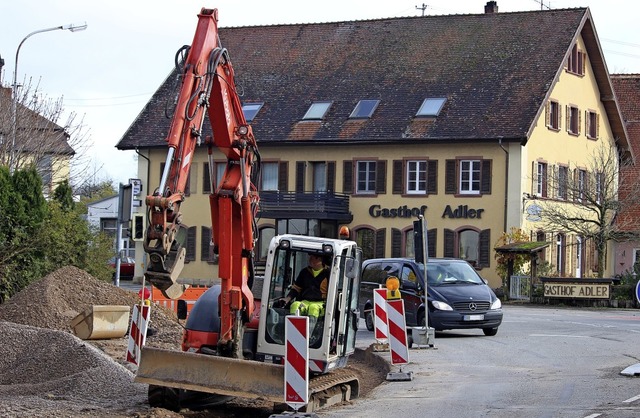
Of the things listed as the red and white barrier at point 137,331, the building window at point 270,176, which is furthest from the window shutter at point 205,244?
the red and white barrier at point 137,331

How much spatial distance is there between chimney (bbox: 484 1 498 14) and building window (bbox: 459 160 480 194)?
1249 cm

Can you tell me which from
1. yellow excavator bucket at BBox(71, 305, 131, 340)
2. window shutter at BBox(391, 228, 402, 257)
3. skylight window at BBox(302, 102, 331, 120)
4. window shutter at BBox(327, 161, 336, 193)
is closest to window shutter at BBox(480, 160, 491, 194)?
window shutter at BBox(391, 228, 402, 257)

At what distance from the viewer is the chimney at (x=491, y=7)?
208 ft

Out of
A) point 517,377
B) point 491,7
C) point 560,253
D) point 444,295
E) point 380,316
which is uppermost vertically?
point 491,7

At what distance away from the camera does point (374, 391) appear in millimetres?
17672

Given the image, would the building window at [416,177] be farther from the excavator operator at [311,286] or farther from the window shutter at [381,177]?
the excavator operator at [311,286]

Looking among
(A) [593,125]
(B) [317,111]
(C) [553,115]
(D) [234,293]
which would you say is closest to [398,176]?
(B) [317,111]

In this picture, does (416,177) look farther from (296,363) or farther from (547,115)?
(296,363)

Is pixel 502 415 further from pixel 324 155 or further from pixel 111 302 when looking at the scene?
pixel 324 155

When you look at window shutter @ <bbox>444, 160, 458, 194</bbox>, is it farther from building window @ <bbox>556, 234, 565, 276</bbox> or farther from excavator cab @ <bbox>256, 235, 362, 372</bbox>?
excavator cab @ <bbox>256, 235, 362, 372</bbox>

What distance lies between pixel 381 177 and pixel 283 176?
5189mm

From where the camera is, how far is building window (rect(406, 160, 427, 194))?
55.4 m

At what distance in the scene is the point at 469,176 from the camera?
54406 millimetres

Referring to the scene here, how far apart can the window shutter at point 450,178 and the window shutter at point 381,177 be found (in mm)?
3035
